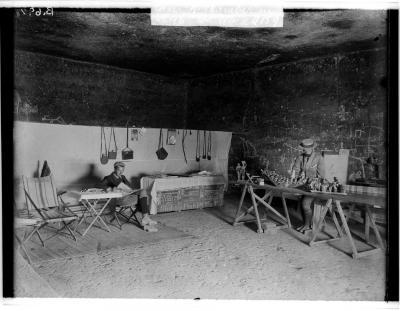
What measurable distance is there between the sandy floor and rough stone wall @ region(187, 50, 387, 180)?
2.74 metres

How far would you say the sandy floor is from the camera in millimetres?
3967

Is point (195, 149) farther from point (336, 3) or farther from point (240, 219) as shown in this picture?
point (336, 3)

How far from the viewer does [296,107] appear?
8.74m

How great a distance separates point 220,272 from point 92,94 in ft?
21.1

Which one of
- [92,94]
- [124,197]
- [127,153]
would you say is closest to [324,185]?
[124,197]

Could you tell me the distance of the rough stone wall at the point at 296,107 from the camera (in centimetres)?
754

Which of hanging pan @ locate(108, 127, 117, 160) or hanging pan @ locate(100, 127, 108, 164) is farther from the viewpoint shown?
hanging pan @ locate(108, 127, 117, 160)

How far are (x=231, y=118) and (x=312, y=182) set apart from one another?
15.3 ft

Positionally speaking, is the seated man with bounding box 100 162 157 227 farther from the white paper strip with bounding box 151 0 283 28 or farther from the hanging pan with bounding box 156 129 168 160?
the white paper strip with bounding box 151 0 283 28

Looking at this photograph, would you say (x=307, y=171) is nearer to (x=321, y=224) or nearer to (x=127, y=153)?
(x=321, y=224)

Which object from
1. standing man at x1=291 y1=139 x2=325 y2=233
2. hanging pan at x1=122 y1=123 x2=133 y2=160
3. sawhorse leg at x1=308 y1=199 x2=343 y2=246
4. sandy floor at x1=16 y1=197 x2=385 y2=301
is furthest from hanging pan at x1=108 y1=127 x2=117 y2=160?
→ sawhorse leg at x1=308 y1=199 x2=343 y2=246

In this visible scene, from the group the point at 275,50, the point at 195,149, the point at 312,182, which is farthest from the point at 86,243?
the point at 275,50

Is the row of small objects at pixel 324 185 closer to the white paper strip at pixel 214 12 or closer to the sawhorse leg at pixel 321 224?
the sawhorse leg at pixel 321 224

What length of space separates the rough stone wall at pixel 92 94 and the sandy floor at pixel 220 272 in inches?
195
